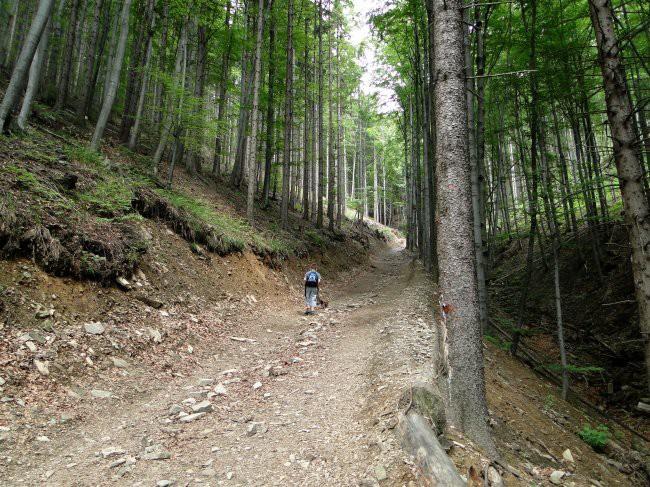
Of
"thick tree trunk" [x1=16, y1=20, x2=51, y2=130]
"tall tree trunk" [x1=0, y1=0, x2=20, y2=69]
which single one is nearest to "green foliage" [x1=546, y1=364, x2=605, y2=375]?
"thick tree trunk" [x1=16, y1=20, x2=51, y2=130]

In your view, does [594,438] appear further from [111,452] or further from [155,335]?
[155,335]

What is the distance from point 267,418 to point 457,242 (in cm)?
297

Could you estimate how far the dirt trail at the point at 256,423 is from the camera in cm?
303

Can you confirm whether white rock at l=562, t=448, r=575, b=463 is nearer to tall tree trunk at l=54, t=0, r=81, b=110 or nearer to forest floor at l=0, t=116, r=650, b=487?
forest floor at l=0, t=116, r=650, b=487

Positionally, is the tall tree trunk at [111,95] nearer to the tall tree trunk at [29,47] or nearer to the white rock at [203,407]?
the tall tree trunk at [29,47]

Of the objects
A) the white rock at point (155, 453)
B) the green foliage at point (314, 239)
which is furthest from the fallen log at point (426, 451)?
the green foliage at point (314, 239)

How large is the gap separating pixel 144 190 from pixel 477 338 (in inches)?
330

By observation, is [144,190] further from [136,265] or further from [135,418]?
[135,418]

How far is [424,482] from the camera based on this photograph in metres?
2.60

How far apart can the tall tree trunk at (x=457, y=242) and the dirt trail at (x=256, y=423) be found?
75cm

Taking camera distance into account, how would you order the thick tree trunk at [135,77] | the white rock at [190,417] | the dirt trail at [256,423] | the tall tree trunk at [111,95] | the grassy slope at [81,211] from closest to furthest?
the dirt trail at [256,423], the white rock at [190,417], the grassy slope at [81,211], the tall tree trunk at [111,95], the thick tree trunk at [135,77]

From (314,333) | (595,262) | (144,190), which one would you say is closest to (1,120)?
(144,190)

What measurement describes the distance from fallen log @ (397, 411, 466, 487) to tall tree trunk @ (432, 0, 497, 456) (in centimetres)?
65

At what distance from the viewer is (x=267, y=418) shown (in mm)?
4121
